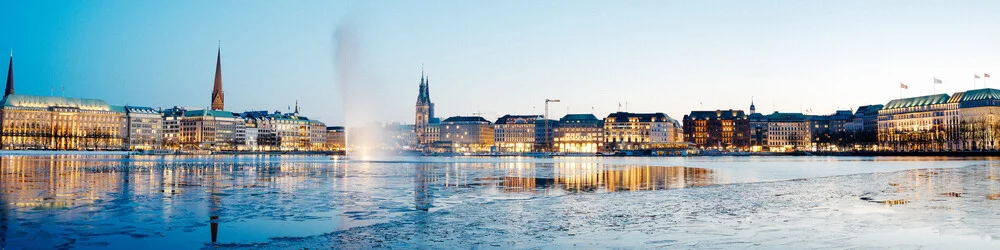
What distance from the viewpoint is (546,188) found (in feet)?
97.8

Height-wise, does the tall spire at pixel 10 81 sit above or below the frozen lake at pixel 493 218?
above

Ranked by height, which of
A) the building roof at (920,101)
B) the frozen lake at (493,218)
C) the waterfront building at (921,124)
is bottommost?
the frozen lake at (493,218)

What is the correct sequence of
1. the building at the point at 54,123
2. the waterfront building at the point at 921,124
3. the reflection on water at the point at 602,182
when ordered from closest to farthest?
the reflection on water at the point at 602,182
the waterfront building at the point at 921,124
the building at the point at 54,123

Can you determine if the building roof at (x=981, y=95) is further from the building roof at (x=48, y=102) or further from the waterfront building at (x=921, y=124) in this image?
the building roof at (x=48, y=102)

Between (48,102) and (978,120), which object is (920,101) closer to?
(978,120)

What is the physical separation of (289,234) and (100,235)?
340cm

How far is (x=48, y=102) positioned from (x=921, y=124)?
206m

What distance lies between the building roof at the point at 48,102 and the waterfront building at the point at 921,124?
193m

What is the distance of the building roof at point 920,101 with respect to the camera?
551 feet

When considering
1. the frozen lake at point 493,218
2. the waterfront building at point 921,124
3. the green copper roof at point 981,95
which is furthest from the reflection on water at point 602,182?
the green copper roof at point 981,95

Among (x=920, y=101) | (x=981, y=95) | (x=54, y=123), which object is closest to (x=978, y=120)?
(x=981, y=95)

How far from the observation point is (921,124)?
172500 mm

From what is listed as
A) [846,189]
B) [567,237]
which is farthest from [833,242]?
[846,189]

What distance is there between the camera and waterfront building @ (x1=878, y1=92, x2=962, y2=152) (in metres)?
158
